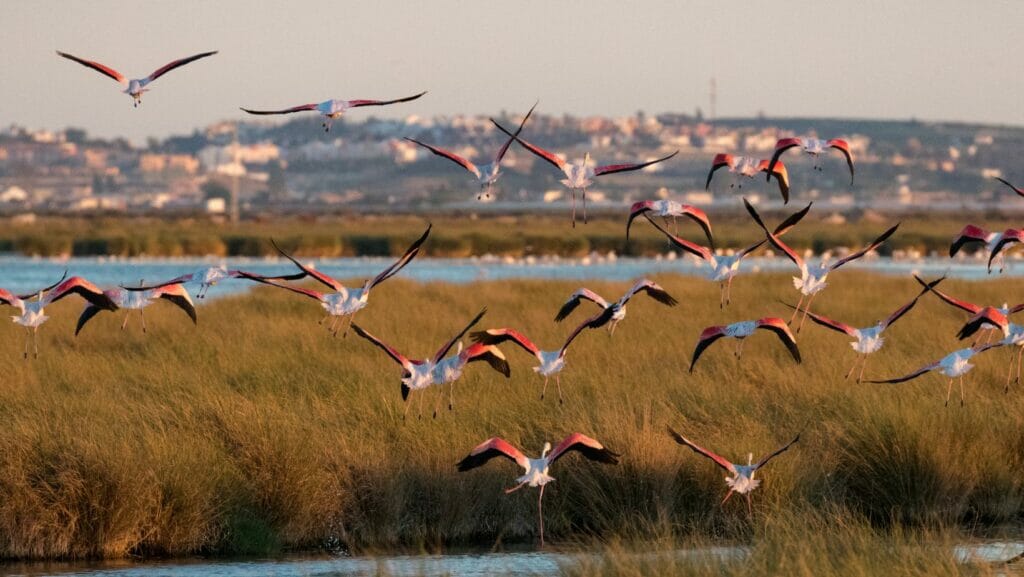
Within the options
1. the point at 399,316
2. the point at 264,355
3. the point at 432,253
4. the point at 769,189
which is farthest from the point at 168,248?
the point at 769,189

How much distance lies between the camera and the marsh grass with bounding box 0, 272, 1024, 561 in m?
11.9

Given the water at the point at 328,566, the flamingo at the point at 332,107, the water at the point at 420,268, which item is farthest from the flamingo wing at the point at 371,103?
the water at the point at 420,268

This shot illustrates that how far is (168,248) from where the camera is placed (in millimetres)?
60062

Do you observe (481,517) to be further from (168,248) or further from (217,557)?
(168,248)

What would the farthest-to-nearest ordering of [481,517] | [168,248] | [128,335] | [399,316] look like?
1. [168,248]
2. [399,316]
3. [128,335]
4. [481,517]

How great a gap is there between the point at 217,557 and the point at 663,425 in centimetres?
360

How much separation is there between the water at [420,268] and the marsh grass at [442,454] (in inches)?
950

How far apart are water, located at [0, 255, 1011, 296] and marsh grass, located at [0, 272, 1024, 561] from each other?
2414 cm

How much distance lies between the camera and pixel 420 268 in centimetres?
5016

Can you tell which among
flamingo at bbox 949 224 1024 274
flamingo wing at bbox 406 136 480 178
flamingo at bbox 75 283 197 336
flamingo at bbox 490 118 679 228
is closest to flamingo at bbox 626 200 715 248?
flamingo at bbox 490 118 679 228

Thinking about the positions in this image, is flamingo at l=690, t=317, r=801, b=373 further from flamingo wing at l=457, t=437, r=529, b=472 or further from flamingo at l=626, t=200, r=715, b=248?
flamingo wing at l=457, t=437, r=529, b=472

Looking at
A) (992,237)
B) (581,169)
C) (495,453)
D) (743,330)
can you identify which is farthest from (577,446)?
(992,237)

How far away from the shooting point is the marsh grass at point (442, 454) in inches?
470

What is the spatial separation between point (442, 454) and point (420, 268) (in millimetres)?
37363
